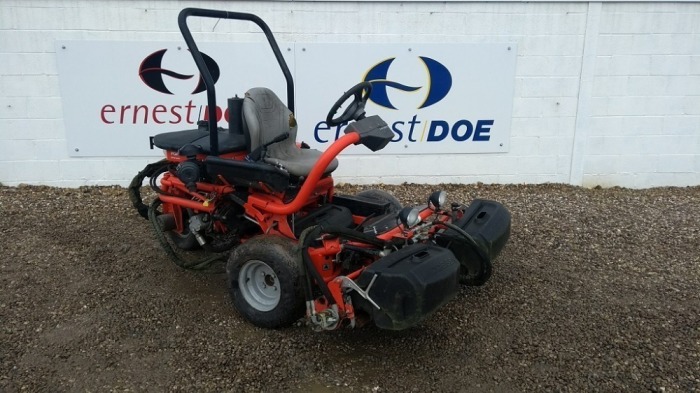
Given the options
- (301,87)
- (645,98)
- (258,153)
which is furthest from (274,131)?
(645,98)

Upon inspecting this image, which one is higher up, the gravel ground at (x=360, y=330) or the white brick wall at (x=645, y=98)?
the white brick wall at (x=645, y=98)

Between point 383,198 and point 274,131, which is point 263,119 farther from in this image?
point 383,198

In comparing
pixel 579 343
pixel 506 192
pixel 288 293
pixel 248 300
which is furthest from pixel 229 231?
pixel 506 192

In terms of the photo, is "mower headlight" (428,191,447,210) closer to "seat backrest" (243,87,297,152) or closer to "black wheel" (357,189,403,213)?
"black wheel" (357,189,403,213)

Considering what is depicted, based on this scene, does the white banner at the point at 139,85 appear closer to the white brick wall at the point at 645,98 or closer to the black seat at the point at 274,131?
the black seat at the point at 274,131

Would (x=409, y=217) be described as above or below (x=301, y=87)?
below

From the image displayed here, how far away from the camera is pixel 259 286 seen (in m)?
3.46

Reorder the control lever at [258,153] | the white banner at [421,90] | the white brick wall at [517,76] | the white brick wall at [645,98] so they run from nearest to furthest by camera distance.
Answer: the control lever at [258,153] → the white brick wall at [517,76] → the white banner at [421,90] → the white brick wall at [645,98]

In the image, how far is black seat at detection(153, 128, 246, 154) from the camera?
3.71m

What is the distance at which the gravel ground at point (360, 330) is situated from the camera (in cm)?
295

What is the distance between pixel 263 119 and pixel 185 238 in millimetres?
1243

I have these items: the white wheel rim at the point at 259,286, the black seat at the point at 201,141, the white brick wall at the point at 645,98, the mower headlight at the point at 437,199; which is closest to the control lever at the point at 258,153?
the black seat at the point at 201,141

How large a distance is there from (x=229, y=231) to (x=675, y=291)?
3020mm

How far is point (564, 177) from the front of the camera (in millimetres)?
6520
